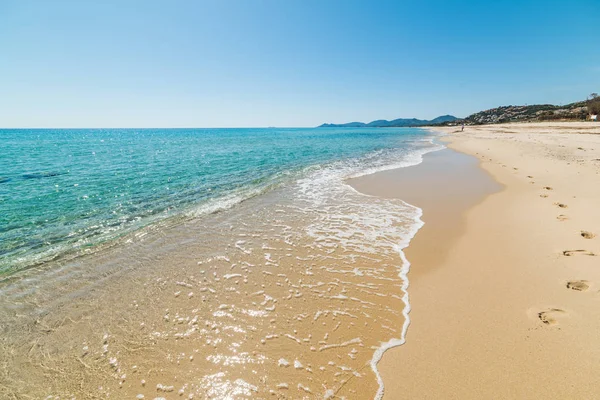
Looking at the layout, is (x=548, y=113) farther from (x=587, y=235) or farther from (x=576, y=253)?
(x=576, y=253)

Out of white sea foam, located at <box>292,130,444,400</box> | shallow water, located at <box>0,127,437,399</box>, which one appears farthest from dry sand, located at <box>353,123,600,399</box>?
shallow water, located at <box>0,127,437,399</box>

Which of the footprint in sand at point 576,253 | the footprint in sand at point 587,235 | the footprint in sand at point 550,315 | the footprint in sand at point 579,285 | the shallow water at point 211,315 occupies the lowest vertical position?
the shallow water at point 211,315

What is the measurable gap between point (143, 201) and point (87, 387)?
10.3 metres

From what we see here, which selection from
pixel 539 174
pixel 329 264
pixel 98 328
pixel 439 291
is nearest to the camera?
pixel 98 328

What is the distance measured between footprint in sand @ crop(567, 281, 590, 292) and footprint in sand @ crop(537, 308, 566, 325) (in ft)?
2.99

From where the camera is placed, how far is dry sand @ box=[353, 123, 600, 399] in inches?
132

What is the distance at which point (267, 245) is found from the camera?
25.6ft

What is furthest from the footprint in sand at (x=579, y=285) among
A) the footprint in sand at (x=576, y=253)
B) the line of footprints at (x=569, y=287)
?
the footprint in sand at (x=576, y=253)

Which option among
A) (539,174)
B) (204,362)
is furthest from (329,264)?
(539,174)

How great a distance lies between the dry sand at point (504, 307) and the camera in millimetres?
3350

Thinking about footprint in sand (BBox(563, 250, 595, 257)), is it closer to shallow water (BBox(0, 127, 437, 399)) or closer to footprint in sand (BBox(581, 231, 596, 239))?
footprint in sand (BBox(581, 231, 596, 239))

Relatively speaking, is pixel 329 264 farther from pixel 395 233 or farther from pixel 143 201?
pixel 143 201

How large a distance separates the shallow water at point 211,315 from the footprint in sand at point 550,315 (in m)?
2.20

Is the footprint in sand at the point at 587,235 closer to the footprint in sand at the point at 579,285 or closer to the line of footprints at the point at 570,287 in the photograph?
the line of footprints at the point at 570,287
